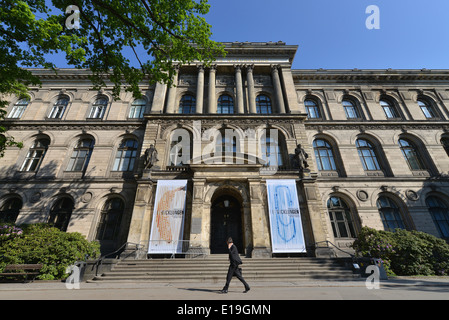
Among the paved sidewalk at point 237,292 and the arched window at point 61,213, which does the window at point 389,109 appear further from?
the arched window at point 61,213

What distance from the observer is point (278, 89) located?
64.5 ft

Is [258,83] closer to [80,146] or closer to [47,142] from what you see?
[80,146]

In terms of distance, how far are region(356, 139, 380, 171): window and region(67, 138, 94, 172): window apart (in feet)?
81.2

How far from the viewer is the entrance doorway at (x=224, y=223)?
14.1m

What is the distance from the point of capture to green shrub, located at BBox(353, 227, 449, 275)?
33.1 feet

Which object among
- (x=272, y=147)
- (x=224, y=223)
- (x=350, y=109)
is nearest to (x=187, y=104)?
(x=272, y=147)

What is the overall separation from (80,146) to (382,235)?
2396 centimetres

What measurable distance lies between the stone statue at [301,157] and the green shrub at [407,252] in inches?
Result: 231

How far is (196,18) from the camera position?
419 inches

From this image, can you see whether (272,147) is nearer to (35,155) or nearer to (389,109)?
(389,109)

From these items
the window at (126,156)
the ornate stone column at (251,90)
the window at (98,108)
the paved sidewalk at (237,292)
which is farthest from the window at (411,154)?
the window at (98,108)

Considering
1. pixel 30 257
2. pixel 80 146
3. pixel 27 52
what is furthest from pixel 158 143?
pixel 30 257

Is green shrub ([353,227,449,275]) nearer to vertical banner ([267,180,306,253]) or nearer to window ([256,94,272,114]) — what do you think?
vertical banner ([267,180,306,253])

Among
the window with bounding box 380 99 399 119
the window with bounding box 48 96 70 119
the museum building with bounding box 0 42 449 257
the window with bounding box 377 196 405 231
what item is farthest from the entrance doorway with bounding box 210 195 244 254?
the window with bounding box 380 99 399 119
